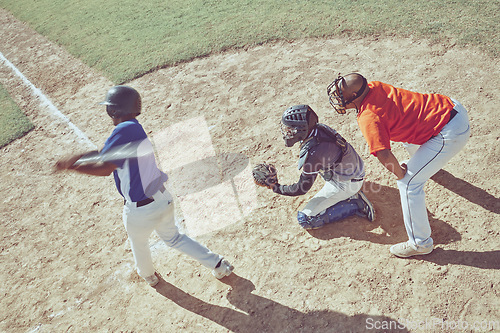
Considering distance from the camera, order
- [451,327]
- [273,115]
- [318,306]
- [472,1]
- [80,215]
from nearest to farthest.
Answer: [451,327]
[318,306]
[80,215]
[273,115]
[472,1]

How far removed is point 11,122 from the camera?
8.38 metres

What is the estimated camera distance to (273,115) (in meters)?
6.82

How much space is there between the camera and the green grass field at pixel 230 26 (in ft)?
26.3

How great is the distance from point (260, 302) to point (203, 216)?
1.62 meters

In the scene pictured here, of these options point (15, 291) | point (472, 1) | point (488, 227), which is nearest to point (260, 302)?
point (488, 227)

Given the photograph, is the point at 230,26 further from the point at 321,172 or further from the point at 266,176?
the point at 321,172

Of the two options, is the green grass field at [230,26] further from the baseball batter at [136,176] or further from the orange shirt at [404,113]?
the baseball batter at [136,176]

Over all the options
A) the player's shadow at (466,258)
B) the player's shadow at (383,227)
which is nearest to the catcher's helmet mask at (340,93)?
the player's shadow at (383,227)

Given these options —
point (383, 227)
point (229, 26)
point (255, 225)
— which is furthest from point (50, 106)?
point (383, 227)

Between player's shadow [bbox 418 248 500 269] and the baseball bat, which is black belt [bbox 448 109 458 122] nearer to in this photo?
player's shadow [bbox 418 248 500 269]

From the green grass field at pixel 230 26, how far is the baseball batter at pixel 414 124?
4.07 meters

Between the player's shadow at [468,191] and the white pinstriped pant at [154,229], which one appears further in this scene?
the player's shadow at [468,191]

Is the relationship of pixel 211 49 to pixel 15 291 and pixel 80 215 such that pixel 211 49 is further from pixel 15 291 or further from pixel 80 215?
pixel 15 291

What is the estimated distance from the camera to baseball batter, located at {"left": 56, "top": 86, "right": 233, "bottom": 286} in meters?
3.58
